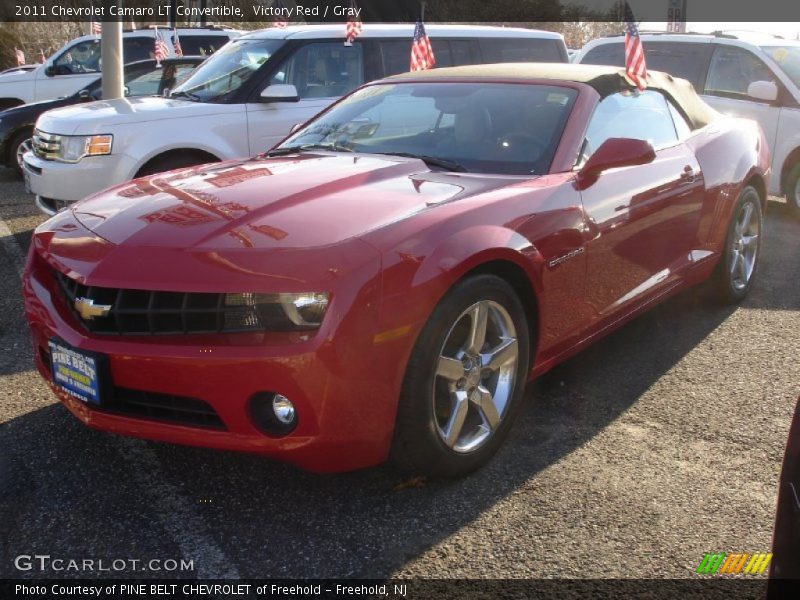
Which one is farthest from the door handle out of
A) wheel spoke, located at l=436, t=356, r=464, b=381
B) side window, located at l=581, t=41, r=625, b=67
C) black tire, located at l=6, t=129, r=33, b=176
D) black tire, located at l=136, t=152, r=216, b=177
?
black tire, located at l=6, t=129, r=33, b=176

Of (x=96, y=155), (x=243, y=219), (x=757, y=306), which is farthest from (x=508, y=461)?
(x=96, y=155)

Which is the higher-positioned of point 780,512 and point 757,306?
point 780,512

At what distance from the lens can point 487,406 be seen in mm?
3328

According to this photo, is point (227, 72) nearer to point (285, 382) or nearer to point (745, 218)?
point (745, 218)

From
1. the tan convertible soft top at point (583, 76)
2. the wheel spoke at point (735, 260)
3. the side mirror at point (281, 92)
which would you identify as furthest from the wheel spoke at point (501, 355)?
the side mirror at point (281, 92)

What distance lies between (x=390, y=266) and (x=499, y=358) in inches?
29.4

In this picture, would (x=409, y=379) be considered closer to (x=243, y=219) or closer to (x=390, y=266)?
(x=390, y=266)

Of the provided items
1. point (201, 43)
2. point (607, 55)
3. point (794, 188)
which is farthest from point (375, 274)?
point (201, 43)

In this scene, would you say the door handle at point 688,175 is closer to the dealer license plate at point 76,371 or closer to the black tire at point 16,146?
the dealer license plate at point 76,371

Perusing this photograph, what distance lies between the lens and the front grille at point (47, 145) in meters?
6.80

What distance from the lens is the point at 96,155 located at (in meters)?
6.65

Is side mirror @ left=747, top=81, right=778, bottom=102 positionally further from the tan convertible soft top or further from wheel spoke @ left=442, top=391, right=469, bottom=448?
wheel spoke @ left=442, top=391, right=469, bottom=448

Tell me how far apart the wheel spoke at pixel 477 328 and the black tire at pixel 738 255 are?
2541 mm

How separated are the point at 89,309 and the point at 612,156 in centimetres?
229
